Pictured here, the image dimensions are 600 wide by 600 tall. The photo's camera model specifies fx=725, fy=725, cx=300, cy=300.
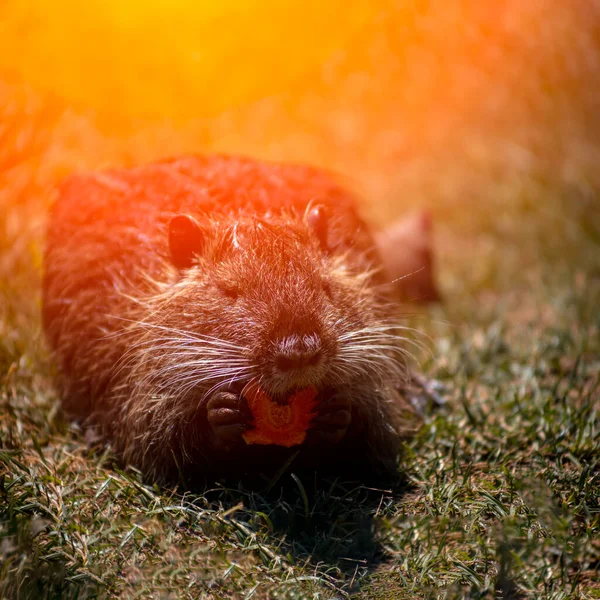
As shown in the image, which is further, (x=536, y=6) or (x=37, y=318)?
(x=536, y=6)

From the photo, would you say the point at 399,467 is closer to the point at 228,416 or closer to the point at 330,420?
the point at 330,420

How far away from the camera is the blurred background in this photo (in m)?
4.75

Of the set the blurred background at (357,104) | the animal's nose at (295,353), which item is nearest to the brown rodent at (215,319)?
the animal's nose at (295,353)

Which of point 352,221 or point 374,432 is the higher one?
A: point 352,221

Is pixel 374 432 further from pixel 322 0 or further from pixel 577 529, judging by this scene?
pixel 322 0

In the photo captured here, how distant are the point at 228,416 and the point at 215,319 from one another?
336mm

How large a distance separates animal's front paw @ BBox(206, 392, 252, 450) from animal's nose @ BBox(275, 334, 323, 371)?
0.87 feet

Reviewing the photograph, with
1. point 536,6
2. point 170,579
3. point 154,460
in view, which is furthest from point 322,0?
point 170,579

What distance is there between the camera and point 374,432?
114 inches

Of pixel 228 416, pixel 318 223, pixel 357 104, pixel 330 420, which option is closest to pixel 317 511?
pixel 330 420

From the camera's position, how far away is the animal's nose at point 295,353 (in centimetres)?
231

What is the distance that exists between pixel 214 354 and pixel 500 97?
18.8ft

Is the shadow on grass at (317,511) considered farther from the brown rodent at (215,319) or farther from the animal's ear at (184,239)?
the animal's ear at (184,239)

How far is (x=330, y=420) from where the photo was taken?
8.46 feet
